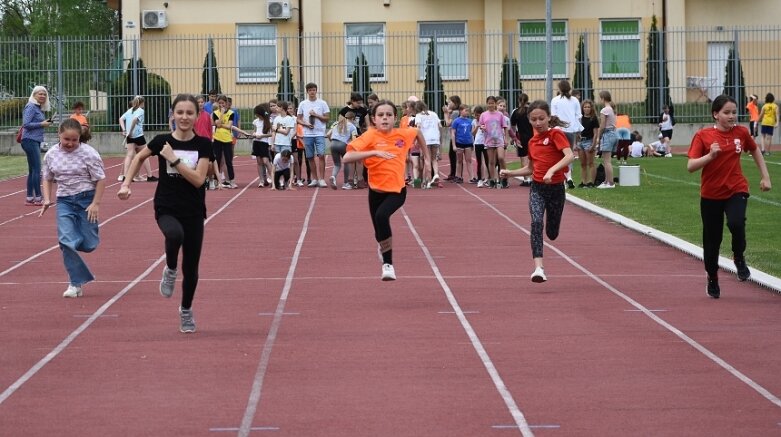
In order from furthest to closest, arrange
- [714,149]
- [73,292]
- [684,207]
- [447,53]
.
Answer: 1. [447,53]
2. [684,207]
3. [73,292]
4. [714,149]

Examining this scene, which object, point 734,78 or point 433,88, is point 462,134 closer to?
point 433,88

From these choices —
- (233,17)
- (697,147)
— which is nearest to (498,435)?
(697,147)

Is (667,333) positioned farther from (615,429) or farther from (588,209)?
(588,209)

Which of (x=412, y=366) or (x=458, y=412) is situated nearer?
(x=458, y=412)

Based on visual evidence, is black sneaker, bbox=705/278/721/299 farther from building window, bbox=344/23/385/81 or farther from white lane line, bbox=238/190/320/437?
building window, bbox=344/23/385/81

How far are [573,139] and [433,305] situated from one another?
14118 mm

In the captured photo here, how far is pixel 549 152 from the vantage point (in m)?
13.4

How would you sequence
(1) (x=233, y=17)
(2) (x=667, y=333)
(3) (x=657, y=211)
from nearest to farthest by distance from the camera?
(2) (x=667, y=333) → (3) (x=657, y=211) → (1) (x=233, y=17)

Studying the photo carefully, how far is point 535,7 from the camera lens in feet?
165

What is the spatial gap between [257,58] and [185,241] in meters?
32.8

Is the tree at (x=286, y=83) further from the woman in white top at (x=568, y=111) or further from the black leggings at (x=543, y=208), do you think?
the black leggings at (x=543, y=208)

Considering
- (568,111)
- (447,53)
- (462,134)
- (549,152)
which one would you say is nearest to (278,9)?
(447,53)

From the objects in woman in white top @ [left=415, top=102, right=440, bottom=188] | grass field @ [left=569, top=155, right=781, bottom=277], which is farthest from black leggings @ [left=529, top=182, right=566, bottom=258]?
woman in white top @ [left=415, top=102, right=440, bottom=188]

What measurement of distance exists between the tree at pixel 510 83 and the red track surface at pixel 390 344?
22809 mm
